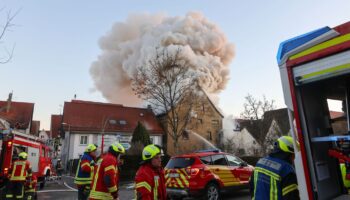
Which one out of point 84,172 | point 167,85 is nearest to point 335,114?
point 84,172

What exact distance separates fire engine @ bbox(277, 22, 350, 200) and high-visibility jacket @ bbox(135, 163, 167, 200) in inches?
67.4

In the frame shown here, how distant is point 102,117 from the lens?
1431 inches

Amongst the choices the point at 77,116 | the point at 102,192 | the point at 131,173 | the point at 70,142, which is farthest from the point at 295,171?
the point at 77,116

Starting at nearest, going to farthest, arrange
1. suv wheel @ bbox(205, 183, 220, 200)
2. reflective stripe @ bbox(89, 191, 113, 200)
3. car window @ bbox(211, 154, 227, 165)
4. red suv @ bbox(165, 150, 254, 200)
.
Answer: reflective stripe @ bbox(89, 191, 113, 200)
red suv @ bbox(165, 150, 254, 200)
suv wheel @ bbox(205, 183, 220, 200)
car window @ bbox(211, 154, 227, 165)

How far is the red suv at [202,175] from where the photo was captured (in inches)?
321

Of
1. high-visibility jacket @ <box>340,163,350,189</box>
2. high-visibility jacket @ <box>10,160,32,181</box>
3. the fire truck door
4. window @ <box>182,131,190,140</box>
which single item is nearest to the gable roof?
window @ <box>182,131,190,140</box>

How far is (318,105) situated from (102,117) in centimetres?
3475

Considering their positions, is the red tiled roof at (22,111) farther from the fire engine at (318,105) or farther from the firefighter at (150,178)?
the fire engine at (318,105)

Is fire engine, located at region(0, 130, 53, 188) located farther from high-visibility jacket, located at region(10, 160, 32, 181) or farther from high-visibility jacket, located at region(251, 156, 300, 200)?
high-visibility jacket, located at region(251, 156, 300, 200)

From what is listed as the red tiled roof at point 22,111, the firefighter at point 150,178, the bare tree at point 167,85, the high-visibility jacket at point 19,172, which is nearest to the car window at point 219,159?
the firefighter at point 150,178

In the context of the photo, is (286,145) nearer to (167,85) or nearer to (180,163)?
(180,163)

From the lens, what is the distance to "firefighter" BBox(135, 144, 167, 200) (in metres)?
3.65

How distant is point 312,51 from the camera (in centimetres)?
277

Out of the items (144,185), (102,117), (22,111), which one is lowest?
(144,185)
